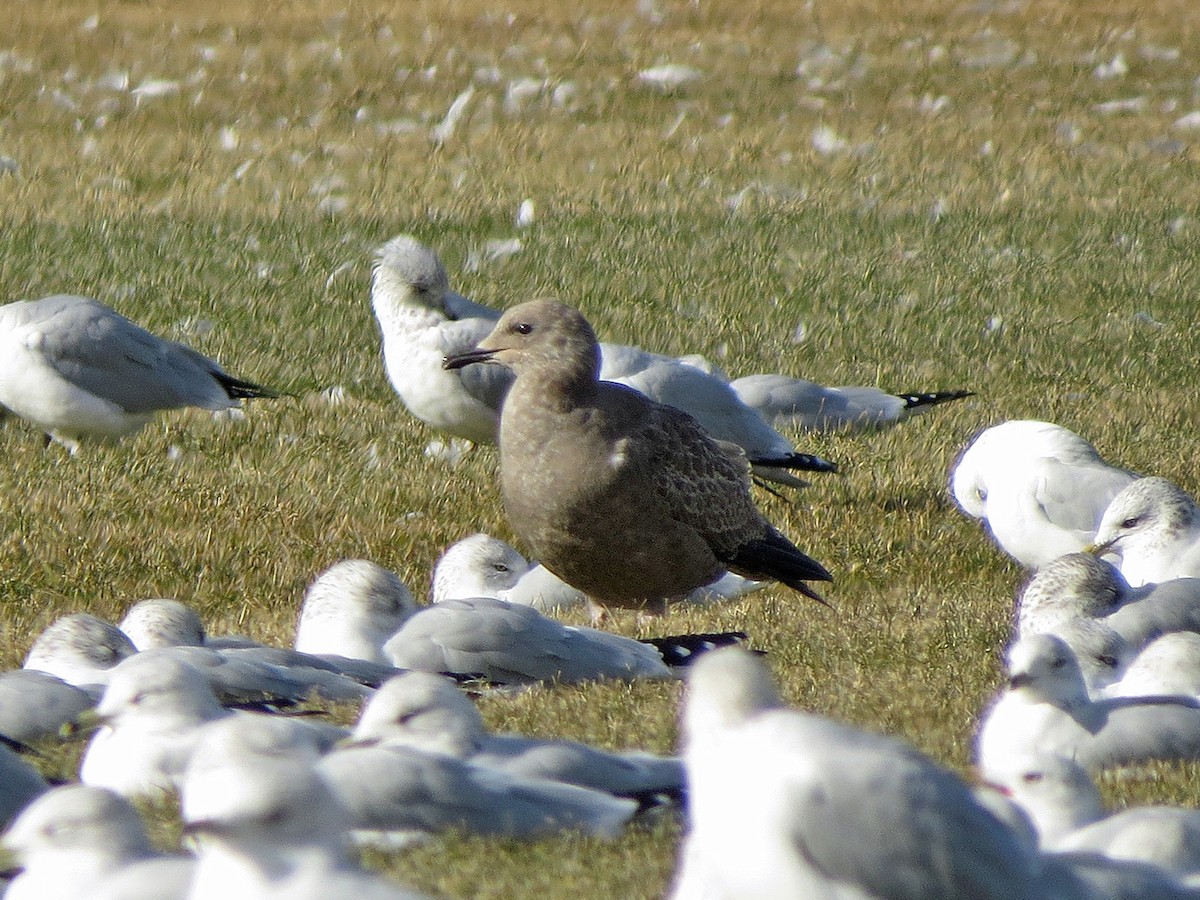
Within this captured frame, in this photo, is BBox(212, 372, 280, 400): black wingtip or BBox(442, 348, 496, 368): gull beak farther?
BBox(212, 372, 280, 400): black wingtip

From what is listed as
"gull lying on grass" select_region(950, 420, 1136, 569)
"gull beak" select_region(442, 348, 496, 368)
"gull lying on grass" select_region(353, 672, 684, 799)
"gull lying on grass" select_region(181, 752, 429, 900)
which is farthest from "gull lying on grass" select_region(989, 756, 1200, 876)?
"gull lying on grass" select_region(950, 420, 1136, 569)

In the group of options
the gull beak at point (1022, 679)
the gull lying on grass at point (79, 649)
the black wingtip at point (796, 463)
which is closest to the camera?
the gull beak at point (1022, 679)

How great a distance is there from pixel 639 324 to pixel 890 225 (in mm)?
3208

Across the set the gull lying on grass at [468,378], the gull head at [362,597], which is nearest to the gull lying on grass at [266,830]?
the gull head at [362,597]

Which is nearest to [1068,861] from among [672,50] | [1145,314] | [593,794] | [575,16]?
[593,794]

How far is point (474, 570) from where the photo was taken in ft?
20.5

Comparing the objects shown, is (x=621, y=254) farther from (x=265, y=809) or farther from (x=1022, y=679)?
(x=265, y=809)

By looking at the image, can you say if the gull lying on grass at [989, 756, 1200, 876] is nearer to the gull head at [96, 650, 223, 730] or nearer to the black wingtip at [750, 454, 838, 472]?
the gull head at [96, 650, 223, 730]

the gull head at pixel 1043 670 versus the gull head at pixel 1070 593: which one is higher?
the gull head at pixel 1070 593

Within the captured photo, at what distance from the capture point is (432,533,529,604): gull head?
621 cm

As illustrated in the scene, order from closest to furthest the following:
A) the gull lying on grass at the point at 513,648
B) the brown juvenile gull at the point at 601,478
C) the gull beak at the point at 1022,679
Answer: the gull beak at the point at 1022,679, the gull lying on grass at the point at 513,648, the brown juvenile gull at the point at 601,478

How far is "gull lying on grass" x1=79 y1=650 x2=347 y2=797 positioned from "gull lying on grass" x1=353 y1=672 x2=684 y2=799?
170 millimetres

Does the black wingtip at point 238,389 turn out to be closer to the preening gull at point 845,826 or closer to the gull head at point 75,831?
the gull head at point 75,831

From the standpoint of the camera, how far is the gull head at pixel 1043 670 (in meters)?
3.94
